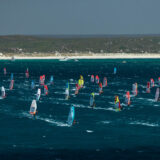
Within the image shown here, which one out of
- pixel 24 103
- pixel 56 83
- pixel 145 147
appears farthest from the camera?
pixel 56 83

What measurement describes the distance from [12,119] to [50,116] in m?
4.97

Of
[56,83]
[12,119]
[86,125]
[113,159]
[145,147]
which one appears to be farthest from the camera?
[56,83]

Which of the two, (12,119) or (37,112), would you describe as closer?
(12,119)

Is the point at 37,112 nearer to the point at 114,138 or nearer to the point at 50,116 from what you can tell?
the point at 50,116

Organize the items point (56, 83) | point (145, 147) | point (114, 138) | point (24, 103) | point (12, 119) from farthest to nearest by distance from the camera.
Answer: point (56, 83) → point (24, 103) → point (12, 119) → point (114, 138) → point (145, 147)

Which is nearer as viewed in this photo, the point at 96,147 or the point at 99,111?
the point at 96,147

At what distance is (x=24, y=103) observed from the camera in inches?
3196

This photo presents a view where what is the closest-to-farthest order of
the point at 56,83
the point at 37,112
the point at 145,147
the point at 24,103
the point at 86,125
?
the point at 145,147
the point at 86,125
the point at 37,112
the point at 24,103
the point at 56,83

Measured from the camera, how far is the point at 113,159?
48938 mm

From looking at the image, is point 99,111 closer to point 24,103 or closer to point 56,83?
point 24,103

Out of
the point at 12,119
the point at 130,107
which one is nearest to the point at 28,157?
the point at 12,119

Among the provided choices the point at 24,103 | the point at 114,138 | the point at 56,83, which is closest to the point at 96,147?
the point at 114,138

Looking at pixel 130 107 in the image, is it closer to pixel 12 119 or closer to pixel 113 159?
pixel 12 119

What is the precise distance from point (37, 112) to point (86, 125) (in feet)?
37.7
